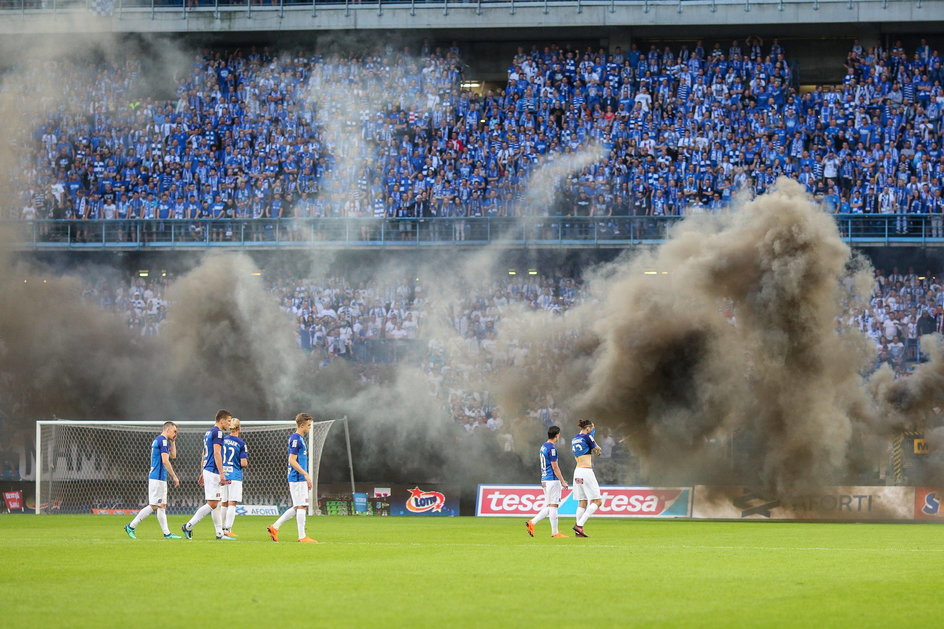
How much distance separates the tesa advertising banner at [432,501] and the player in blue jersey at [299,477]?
1151 centimetres

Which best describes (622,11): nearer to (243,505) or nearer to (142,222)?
(142,222)

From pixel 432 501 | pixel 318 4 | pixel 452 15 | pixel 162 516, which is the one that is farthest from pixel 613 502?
pixel 318 4

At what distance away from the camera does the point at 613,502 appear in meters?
28.2

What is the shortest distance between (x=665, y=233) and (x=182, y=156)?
52.8ft

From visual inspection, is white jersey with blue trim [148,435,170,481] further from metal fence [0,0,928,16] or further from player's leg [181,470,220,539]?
metal fence [0,0,928,16]

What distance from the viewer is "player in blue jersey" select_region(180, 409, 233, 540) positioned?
19.0 meters

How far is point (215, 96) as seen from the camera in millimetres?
43344

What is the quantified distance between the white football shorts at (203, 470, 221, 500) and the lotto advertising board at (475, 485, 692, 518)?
1039 cm

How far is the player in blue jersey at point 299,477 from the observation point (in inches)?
713

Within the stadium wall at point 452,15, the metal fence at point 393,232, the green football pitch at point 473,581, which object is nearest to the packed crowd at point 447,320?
the metal fence at point 393,232

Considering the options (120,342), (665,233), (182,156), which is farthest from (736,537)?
(182,156)

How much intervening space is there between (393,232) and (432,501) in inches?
455

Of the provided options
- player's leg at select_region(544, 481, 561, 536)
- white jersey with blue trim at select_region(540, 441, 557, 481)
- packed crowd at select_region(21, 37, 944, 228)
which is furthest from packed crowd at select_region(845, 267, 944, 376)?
player's leg at select_region(544, 481, 561, 536)

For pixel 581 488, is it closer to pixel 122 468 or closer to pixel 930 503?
pixel 930 503
